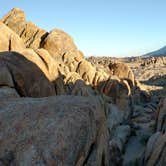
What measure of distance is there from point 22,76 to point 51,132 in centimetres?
1206

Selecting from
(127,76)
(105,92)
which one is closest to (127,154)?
(105,92)

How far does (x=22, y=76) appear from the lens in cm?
2467

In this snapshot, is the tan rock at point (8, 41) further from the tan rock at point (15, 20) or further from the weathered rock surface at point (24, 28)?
the tan rock at point (15, 20)

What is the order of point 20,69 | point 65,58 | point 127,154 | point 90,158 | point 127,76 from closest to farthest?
point 90,158 → point 20,69 → point 127,154 → point 65,58 → point 127,76

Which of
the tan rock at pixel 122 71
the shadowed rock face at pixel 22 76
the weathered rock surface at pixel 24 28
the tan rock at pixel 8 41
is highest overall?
the weathered rock surface at pixel 24 28

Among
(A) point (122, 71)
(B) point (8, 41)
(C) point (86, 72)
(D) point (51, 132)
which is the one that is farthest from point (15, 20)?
(D) point (51, 132)

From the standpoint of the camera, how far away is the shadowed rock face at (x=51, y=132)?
42.2 feet

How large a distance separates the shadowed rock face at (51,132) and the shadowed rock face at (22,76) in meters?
7.12

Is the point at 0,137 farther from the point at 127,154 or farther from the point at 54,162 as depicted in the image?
the point at 127,154

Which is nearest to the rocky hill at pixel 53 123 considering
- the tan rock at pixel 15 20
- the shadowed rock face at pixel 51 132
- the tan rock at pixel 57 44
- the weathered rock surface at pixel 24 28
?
the shadowed rock face at pixel 51 132

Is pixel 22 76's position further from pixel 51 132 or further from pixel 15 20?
pixel 15 20

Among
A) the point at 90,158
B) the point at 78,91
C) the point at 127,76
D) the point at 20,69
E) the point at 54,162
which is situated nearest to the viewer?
A: the point at 54,162

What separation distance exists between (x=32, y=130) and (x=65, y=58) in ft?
180

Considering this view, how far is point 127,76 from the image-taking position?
287 feet
